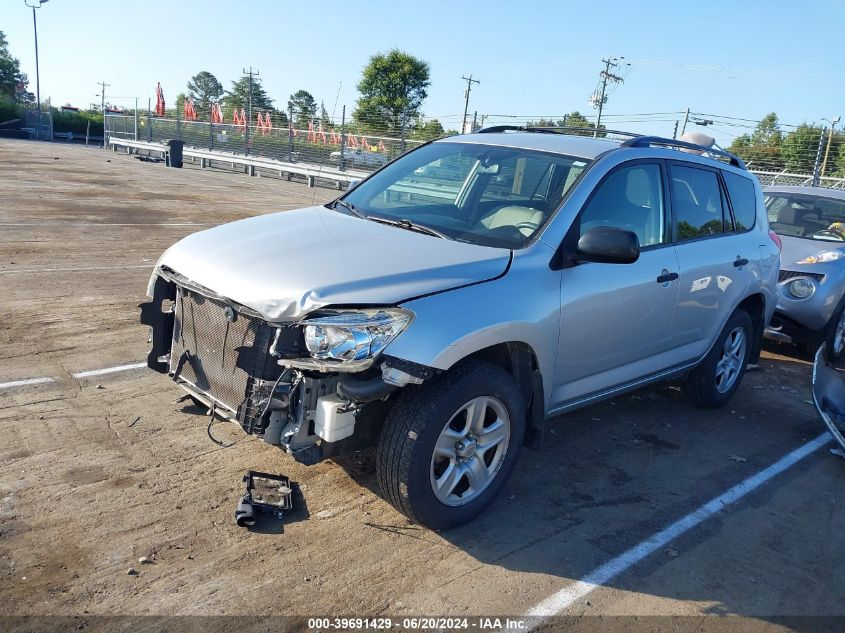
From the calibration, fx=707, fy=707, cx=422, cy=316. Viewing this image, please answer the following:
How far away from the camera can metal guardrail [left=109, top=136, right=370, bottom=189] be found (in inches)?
922

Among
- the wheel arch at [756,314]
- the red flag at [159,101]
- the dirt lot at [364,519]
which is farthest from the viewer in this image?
the red flag at [159,101]

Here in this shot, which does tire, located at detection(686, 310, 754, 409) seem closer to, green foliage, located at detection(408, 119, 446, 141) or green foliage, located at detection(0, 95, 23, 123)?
green foliage, located at detection(408, 119, 446, 141)

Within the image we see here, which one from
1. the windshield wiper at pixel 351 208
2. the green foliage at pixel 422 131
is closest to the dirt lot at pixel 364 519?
the windshield wiper at pixel 351 208

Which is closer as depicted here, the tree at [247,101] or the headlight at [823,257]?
the headlight at [823,257]

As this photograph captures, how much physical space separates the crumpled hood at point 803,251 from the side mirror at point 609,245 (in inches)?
185

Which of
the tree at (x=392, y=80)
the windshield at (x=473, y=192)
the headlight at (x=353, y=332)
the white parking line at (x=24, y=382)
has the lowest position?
the white parking line at (x=24, y=382)

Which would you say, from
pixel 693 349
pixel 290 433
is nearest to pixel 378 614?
pixel 290 433

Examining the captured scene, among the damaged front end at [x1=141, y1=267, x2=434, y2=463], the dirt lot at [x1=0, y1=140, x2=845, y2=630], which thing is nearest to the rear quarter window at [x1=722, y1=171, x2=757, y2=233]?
the dirt lot at [x1=0, y1=140, x2=845, y2=630]

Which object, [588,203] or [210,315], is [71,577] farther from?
[588,203]

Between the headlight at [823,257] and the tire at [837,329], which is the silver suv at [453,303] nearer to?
the tire at [837,329]

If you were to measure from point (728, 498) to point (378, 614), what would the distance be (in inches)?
96.0

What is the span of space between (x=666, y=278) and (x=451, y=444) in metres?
2.03

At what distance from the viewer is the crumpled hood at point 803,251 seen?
7.51 meters

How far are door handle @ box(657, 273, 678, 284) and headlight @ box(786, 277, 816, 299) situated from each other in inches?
139
